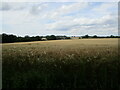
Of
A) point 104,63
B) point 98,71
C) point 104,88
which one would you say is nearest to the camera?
point 104,88

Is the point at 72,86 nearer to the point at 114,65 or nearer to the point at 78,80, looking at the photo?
the point at 78,80

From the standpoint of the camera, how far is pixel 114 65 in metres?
6.10

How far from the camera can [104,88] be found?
4.88m

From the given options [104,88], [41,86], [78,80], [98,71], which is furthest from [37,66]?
[104,88]

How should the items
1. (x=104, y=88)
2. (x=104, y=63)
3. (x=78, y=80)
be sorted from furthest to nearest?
(x=104, y=63) → (x=78, y=80) → (x=104, y=88)

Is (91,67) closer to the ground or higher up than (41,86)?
higher up

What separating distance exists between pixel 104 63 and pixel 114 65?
17.6 inches

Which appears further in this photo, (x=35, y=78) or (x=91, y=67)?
(x=91, y=67)

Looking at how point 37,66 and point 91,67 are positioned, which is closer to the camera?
point 91,67

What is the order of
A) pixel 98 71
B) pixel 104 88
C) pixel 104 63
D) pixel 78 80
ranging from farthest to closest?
1. pixel 104 63
2. pixel 98 71
3. pixel 78 80
4. pixel 104 88

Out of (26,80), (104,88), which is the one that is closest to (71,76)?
(104,88)

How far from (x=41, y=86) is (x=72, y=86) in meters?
0.99

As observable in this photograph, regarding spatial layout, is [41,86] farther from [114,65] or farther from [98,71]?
[114,65]

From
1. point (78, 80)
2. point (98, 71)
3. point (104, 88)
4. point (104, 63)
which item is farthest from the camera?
point (104, 63)
